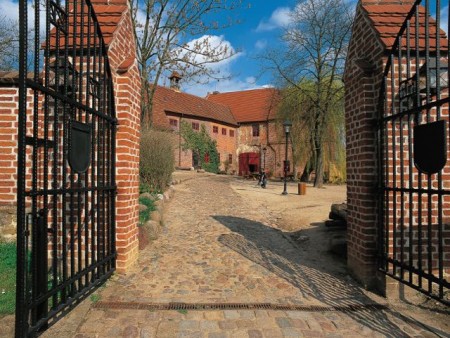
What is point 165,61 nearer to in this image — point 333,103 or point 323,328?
point 323,328

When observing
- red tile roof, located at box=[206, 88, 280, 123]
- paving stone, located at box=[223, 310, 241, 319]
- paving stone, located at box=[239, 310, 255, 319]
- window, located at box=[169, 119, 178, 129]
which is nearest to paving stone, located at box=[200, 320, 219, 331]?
paving stone, located at box=[223, 310, 241, 319]

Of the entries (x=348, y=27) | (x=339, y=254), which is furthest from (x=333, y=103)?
(x=339, y=254)

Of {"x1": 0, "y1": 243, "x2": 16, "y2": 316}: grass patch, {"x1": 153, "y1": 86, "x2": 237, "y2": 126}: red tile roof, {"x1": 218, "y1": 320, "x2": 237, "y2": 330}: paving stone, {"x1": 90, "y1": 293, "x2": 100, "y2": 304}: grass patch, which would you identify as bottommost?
{"x1": 218, "y1": 320, "x2": 237, "y2": 330}: paving stone

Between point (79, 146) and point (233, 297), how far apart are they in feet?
7.09

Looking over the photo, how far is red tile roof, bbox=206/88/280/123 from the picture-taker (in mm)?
34344

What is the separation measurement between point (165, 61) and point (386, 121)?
29.2 feet

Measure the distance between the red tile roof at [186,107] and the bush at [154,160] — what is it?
616 inches

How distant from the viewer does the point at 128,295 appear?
3.38m

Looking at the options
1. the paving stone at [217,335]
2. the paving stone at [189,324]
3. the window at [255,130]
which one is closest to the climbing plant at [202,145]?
the window at [255,130]

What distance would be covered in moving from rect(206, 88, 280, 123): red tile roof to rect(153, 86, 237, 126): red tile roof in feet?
3.86

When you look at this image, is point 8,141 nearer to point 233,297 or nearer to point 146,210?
point 146,210

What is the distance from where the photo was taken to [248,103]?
37312 millimetres

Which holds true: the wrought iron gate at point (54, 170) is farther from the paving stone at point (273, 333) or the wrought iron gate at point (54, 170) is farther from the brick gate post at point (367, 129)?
the brick gate post at point (367, 129)

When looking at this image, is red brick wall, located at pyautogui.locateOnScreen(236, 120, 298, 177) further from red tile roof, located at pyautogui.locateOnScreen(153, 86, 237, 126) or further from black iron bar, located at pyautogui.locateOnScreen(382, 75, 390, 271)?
black iron bar, located at pyautogui.locateOnScreen(382, 75, 390, 271)
